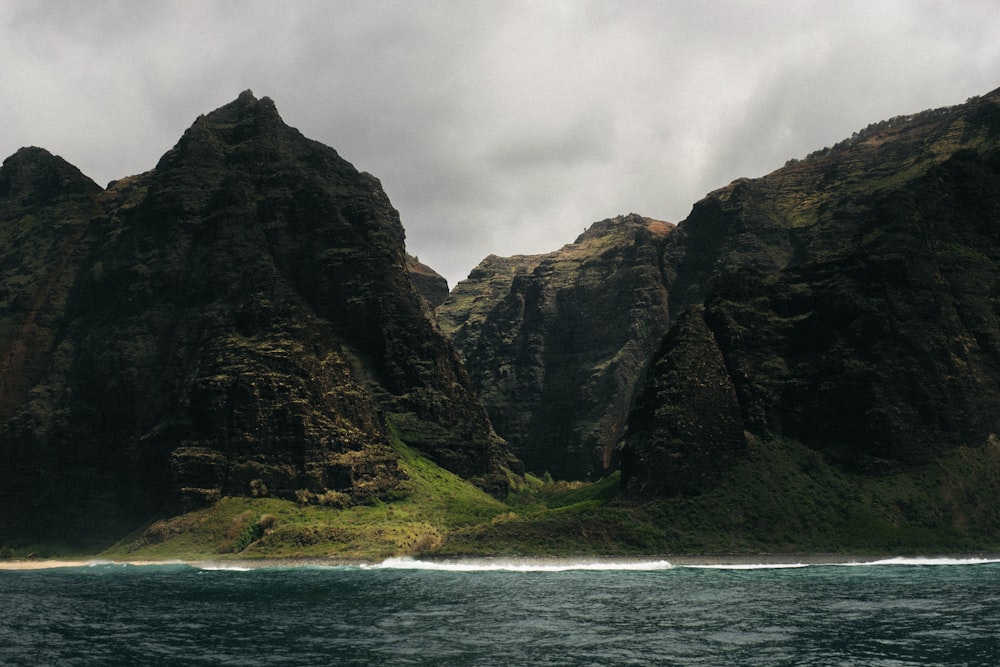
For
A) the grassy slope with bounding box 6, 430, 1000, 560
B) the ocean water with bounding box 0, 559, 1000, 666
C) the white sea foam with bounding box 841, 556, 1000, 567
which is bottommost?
the ocean water with bounding box 0, 559, 1000, 666

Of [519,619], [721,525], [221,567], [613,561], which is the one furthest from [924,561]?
[221,567]

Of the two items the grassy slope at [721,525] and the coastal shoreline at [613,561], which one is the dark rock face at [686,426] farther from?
the coastal shoreline at [613,561]

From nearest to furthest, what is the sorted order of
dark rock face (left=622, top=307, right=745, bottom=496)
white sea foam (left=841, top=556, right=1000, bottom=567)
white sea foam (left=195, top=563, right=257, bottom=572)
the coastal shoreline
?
1. white sea foam (left=841, top=556, right=1000, bottom=567)
2. the coastal shoreline
3. white sea foam (left=195, top=563, right=257, bottom=572)
4. dark rock face (left=622, top=307, right=745, bottom=496)

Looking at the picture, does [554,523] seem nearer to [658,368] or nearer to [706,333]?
[658,368]

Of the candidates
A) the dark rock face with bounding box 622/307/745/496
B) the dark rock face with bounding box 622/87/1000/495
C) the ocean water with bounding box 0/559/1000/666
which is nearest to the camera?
the ocean water with bounding box 0/559/1000/666

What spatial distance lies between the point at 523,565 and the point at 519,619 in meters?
73.0

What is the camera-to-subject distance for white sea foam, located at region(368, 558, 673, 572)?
145 metres

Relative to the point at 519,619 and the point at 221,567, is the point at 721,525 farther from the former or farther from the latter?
the point at 221,567

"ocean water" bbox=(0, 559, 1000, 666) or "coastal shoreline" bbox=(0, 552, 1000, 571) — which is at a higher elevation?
"coastal shoreline" bbox=(0, 552, 1000, 571)

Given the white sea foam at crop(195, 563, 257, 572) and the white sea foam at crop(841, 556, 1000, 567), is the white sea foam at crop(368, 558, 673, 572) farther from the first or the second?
the white sea foam at crop(841, 556, 1000, 567)

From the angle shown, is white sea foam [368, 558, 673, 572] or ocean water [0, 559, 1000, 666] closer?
ocean water [0, 559, 1000, 666]

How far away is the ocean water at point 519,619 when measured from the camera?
60781 millimetres

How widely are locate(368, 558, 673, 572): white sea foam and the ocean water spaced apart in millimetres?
12273

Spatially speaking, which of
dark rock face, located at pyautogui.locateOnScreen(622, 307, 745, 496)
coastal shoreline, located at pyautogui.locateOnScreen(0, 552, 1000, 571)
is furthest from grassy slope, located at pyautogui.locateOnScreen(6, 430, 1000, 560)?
dark rock face, located at pyautogui.locateOnScreen(622, 307, 745, 496)
